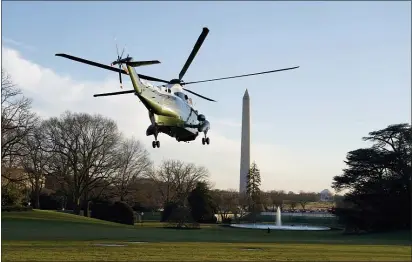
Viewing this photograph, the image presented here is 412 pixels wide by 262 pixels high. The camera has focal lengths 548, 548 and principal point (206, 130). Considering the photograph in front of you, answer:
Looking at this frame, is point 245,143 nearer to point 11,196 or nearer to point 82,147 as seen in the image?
point 82,147

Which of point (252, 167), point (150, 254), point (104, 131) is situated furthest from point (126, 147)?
A: point (150, 254)

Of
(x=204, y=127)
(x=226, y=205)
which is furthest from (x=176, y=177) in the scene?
(x=204, y=127)

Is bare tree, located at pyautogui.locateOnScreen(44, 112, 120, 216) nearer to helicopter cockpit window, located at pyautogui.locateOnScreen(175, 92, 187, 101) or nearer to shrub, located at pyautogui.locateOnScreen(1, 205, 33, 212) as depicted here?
shrub, located at pyautogui.locateOnScreen(1, 205, 33, 212)

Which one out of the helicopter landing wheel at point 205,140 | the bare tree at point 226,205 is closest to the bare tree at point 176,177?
the bare tree at point 226,205

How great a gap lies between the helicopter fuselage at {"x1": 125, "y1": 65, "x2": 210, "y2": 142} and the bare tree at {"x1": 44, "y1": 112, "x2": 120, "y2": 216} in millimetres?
48663

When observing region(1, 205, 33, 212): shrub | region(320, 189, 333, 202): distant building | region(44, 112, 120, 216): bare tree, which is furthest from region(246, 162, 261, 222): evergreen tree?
region(320, 189, 333, 202): distant building

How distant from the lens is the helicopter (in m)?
19.3

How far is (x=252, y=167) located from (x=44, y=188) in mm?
36968

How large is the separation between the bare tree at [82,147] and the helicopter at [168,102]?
4769 centimetres

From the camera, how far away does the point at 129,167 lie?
266 ft

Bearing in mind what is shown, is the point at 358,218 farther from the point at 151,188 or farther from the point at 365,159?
the point at 151,188

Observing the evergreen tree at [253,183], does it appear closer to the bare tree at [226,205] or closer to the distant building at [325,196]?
the bare tree at [226,205]

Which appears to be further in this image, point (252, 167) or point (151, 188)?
point (252, 167)

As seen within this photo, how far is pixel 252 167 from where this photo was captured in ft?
330
